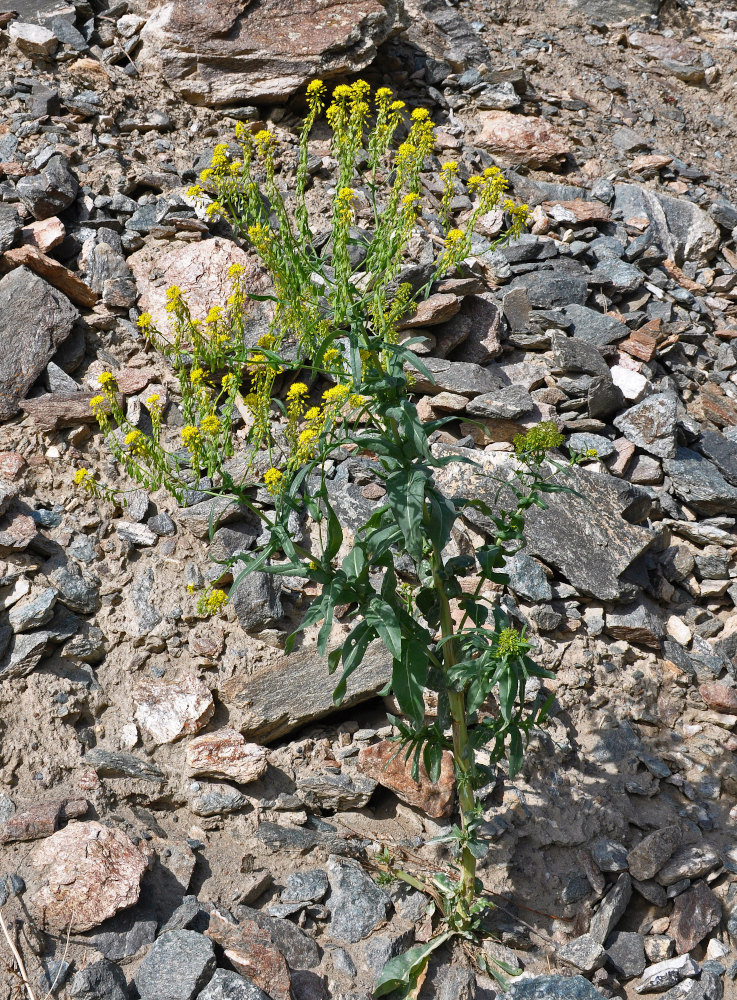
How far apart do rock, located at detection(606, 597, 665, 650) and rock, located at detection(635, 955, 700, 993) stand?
1.59 meters

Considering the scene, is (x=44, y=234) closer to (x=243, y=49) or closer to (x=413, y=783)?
(x=243, y=49)

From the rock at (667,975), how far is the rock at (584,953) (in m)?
0.18

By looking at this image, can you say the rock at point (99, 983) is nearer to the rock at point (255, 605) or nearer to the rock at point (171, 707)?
the rock at point (171, 707)

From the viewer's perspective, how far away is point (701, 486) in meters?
5.25

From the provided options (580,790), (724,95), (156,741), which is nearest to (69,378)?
(156,741)

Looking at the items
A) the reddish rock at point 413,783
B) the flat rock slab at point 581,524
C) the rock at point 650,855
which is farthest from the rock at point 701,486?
the reddish rock at point 413,783

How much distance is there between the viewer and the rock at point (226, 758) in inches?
153

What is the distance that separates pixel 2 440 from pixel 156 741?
2031mm

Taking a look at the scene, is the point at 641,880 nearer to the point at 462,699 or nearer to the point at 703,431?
the point at 462,699

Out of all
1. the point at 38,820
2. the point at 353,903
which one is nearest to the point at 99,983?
the point at 38,820

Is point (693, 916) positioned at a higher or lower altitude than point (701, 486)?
lower

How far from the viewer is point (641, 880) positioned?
149 inches

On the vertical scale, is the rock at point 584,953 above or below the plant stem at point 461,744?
below

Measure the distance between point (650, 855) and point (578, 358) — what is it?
10.3 feet
